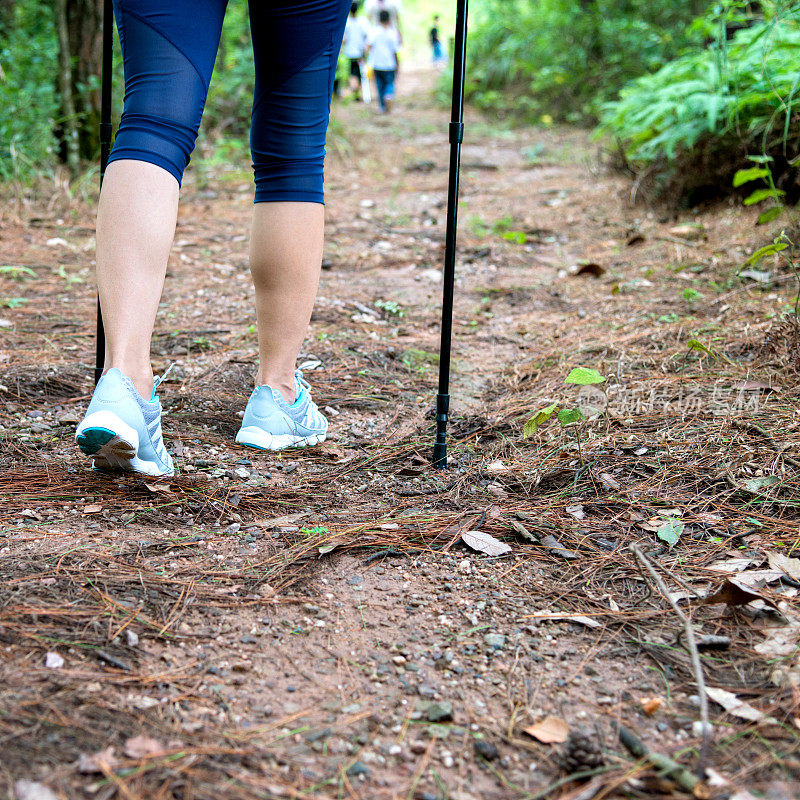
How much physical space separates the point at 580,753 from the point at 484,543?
54cm

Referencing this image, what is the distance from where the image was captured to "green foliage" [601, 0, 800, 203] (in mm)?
3617

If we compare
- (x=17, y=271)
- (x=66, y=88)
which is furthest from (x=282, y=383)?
(x=66, y=88)

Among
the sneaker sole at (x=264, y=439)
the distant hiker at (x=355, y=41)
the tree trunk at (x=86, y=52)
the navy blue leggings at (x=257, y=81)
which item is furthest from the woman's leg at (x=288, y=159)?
the distant hiker at (x=355, y=41)

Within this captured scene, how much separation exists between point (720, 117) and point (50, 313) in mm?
3480

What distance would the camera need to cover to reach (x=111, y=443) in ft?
4.77

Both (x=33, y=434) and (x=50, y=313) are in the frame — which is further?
(x=50, y=313)

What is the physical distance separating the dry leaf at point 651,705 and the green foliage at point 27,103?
14.4 ft

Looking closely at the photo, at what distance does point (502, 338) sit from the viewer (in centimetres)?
291

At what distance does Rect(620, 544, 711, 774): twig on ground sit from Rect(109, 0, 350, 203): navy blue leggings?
115cm

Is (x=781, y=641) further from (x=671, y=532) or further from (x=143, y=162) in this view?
(x=143, y=162)

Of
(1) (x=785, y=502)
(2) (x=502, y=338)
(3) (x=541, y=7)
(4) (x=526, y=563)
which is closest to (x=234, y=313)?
(2) (x=502, y=338)

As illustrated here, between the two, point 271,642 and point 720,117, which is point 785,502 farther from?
point 720,117

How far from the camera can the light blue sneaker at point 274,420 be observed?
1.90m

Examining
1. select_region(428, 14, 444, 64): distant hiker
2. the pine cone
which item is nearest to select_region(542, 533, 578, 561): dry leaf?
the pine cone
